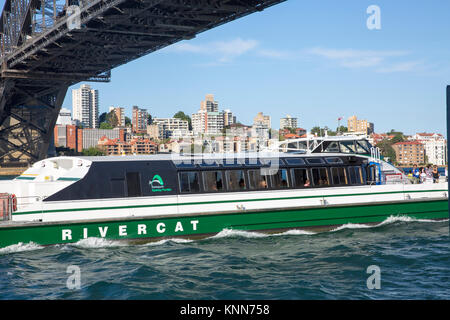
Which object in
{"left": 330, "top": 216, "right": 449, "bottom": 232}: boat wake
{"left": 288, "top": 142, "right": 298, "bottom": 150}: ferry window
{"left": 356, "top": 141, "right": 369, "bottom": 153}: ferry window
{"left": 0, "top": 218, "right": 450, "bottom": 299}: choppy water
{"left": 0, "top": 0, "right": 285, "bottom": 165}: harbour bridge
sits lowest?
{"left": 0, "top": 218, "right": 450, "bottom": 299}: choppy water

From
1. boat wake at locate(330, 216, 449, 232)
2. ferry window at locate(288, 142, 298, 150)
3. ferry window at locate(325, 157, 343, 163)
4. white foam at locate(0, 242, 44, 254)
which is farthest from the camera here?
ferry window at locate(288, 142, 298, 150)

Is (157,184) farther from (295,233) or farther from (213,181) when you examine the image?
(295,233)

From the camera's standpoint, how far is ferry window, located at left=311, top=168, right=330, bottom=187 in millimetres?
15234

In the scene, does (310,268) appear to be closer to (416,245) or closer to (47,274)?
(416,245)

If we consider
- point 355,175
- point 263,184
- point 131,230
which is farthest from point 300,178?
point 131,230

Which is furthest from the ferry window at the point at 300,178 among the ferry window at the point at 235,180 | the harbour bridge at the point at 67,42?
the harbour bridge at the point at 67,42

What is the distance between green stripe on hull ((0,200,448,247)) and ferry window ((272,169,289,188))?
2.64 ft

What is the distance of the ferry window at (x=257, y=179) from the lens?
575 inches

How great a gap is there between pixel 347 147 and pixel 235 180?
14.7 ft

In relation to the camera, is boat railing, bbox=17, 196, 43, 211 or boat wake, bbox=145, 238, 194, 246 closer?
boat railing, bbox=17, 196, 43, 211

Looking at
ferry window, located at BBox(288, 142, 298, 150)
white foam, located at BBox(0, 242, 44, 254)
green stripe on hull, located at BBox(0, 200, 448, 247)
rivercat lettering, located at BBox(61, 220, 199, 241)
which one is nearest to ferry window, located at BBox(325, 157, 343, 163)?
green stripe on hull, located at BBox(0, 200, 448, 247)

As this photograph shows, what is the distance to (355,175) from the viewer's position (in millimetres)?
15891
